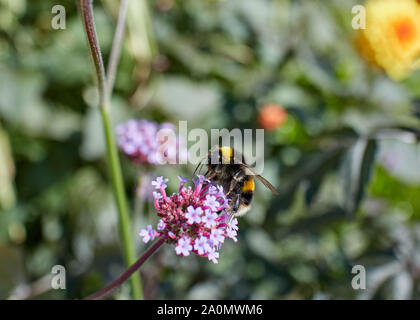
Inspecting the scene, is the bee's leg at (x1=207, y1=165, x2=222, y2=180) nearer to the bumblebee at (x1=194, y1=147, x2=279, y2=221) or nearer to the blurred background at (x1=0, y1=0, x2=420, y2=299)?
the bumblebee at (x1=194, y1=147, x2=279, y2=221)

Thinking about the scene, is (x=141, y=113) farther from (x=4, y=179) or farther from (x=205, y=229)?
(x=205, y=229)

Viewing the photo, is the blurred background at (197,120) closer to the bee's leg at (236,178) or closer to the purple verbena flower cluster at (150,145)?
the purple verbena flower cluster at (150,145)

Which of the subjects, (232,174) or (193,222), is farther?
(232,174)

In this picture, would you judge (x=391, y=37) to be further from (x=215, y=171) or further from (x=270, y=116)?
(x=215, y=171)

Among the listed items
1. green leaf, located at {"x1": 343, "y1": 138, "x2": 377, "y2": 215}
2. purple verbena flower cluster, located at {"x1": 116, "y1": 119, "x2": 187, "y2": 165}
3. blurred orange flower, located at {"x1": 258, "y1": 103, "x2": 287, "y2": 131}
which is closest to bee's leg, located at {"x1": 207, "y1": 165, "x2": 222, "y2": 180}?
purple verbena flower cluster, located at {"x1": 116, "y1": 119, "x2": 187, "y2": 165}

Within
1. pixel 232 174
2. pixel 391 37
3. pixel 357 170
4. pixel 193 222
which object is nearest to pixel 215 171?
pixel 232 174

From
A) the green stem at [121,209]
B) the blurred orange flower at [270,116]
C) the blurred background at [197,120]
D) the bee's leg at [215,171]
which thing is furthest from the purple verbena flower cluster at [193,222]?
the blurred orange flower at [270,116]

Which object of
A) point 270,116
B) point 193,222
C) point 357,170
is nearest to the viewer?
point 193,222
